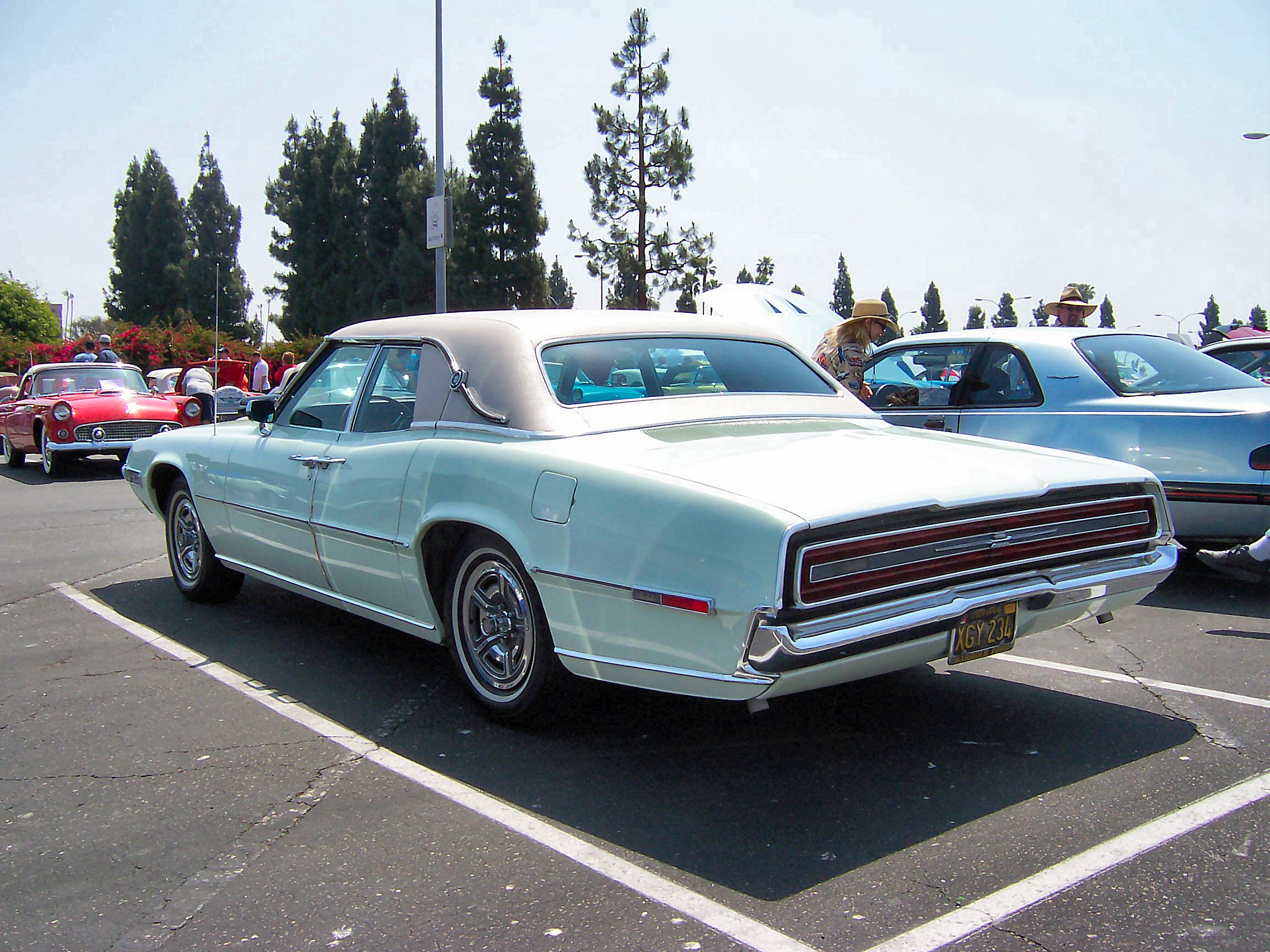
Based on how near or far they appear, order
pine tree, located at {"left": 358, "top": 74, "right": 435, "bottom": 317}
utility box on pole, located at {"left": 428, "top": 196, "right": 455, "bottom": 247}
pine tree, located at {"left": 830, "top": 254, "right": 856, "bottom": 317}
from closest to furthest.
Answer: utility box on pole, located at {"left": 428, "top": 196, "right": 455, "bottom": 247}, pine tree, located at {"left": 358, "top": 74, "right": 435, "bottom": 317}, pine tree, located at {"left": 830, "top": 254, "right": 856, "bottom": 317}

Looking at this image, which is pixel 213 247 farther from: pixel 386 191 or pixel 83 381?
pixel 83 381

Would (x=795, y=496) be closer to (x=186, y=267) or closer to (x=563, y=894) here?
(x=563, y=894)

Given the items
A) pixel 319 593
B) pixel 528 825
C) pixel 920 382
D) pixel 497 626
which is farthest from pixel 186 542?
pixel 920 382

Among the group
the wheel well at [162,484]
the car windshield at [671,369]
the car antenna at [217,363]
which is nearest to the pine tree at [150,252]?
the car antenna at [217,363]

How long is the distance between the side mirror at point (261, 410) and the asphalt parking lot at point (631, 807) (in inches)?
43.8

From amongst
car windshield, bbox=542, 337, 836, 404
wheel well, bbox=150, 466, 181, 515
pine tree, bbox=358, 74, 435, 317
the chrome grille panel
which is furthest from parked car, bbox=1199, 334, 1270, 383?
pine tree, bbox=358, 74, 435, 317

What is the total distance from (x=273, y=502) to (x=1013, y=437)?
4.22 m

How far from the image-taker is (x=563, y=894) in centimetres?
274

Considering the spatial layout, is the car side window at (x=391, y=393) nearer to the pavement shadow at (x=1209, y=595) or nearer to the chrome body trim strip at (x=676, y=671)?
the chrome body trim strip at (x=676, y=671)

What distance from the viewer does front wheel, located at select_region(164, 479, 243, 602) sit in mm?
5934

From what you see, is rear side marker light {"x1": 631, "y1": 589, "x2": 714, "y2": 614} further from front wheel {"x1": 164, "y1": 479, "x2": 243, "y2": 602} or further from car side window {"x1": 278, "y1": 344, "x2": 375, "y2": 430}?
front wheel {"x1": 164, "y1": 479, "x2": 243, "y2": 602}

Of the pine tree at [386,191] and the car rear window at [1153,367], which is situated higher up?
the pine tree at [386,191]

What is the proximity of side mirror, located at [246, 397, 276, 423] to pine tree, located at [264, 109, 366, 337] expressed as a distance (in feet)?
147

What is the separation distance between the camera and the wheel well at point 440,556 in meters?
4.04
